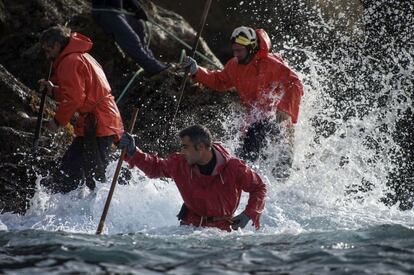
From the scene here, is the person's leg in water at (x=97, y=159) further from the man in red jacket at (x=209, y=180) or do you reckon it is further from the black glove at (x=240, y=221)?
the black glove at (x=240, y=221)

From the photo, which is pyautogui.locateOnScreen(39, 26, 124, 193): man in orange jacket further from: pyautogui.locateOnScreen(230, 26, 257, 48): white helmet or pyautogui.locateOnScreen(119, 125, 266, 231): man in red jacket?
pyautogui.locateOnScreen(230, 26, 257, 48): white helmet

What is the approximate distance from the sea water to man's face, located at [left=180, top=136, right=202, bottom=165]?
0.65 meters

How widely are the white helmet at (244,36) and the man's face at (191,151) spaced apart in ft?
8.70

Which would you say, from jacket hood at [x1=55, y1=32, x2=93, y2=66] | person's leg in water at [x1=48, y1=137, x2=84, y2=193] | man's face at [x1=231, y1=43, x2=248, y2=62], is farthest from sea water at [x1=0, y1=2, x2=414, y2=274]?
jacket hood at [x1=55, y1=32, x2=93, y2=66]

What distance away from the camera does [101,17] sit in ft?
32.0

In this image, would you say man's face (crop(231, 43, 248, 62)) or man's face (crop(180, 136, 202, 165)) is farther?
man's face (crop(231, 43, 248, 62))

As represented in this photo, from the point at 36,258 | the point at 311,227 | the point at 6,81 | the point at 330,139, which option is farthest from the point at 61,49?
the point at 330,139

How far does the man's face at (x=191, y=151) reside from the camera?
6.57 m

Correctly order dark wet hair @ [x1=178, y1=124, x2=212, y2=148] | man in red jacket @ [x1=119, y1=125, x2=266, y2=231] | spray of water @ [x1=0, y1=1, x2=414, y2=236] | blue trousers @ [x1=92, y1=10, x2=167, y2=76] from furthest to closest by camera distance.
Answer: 1. blue trousers @ [x1=92, y1=10, x2=167, y2=76]
2. spray of water @ [x1=0, y1=1, x2=414, y2=236]
3. man in red jacket @ [x1=119, y1=125, x2=266, y2=231]
4. dark wet hair @ [x1=178, y1=124, x2=212, y2=148]

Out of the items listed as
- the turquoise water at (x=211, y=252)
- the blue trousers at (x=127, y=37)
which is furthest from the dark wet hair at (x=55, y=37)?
the blue trousers at (x=127, y=37)

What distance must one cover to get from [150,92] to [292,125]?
90.0 inches

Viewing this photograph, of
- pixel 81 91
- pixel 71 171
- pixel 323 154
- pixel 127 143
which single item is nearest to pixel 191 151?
pixel 127 143

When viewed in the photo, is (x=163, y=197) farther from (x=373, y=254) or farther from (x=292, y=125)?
(x=373, y=254)

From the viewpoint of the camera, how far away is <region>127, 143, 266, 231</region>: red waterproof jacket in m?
6.73
